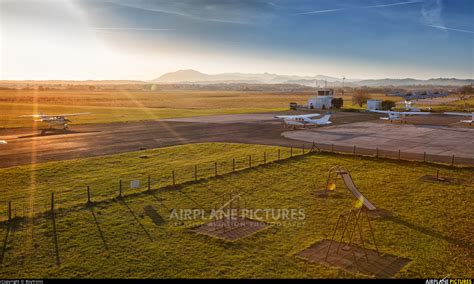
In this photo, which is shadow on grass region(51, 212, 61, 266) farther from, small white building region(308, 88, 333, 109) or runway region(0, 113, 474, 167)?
small white building region(308, 88, 333, 109)

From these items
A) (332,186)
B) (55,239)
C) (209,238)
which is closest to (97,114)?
(332,186)

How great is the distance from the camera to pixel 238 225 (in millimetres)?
18625

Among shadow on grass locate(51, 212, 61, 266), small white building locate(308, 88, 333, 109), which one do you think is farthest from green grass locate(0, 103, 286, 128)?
shadow on grass locate(51, 212, 61, 266)

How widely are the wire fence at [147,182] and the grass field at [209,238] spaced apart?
26 cm

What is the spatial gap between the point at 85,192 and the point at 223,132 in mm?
31860

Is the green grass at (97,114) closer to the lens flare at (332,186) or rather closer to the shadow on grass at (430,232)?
the lens flare at (332,186)

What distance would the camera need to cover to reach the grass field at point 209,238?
14.1 metres

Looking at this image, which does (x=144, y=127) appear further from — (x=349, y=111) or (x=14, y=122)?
(x=349, y=111)

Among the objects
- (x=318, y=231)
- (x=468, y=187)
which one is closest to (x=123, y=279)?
(x=318, y=231)

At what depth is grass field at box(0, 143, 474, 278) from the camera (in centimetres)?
1409

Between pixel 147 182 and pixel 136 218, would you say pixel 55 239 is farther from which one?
pixel 147 182

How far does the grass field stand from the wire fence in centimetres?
26

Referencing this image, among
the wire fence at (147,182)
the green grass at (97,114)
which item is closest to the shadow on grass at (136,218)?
the wire fence at (147,182)

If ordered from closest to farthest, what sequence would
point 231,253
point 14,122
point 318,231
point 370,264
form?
1. point 370,264
2. point 231,253
3. point 318,231
4. point 14,122
